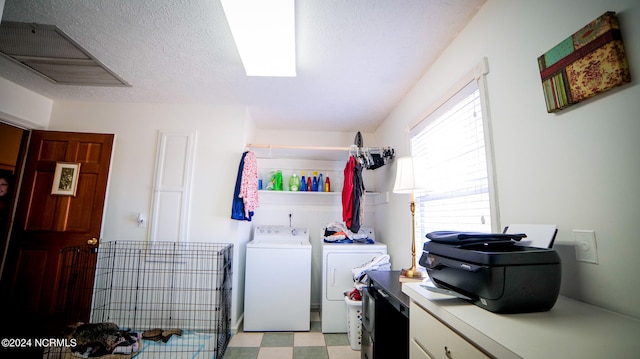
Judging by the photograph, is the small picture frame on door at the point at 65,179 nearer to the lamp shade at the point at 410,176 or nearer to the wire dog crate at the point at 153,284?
the wire dog crate at the point at 153,284

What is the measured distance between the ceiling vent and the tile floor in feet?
9.05

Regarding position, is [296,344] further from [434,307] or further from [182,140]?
[182,140]

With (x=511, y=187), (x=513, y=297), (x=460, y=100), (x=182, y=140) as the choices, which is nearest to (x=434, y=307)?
(x=513, y=297)

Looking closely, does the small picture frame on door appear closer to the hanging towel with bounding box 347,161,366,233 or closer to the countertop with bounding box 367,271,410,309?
the hanging towel with bounding box 347,161,366,233

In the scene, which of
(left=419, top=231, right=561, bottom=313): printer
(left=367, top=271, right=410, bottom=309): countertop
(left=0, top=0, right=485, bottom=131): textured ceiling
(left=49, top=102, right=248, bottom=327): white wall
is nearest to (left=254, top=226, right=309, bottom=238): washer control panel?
(left=49, top=102, right=248, bottom=327): white wall

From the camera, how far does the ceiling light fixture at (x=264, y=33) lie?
4.28 ft

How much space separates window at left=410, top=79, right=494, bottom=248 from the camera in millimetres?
1388

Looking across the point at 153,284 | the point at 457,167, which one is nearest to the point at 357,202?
the point at 457,167

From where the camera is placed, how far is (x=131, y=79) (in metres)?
2.29

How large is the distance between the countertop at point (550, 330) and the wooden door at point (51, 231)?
3.18 meters

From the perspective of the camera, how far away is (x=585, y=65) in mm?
841

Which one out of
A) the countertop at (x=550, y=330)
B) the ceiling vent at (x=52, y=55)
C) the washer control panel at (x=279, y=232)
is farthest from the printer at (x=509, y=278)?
the ceiling vent at (x=52, y=55)

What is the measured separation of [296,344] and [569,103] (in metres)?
2.62

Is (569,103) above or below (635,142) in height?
above
